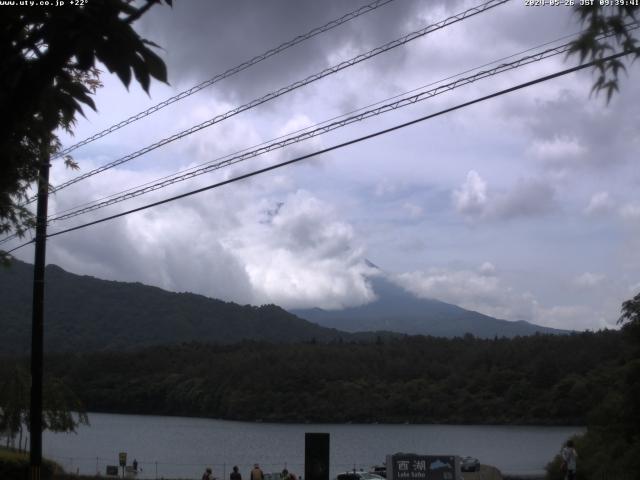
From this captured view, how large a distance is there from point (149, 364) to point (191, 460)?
5499 cm

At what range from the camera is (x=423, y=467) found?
20562 mm

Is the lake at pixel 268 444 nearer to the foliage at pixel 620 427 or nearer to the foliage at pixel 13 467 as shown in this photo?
the foliage at pixel 620 427

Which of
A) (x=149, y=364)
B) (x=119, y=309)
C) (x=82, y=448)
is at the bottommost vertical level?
(x=82, y=448)

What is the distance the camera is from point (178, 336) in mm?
190750

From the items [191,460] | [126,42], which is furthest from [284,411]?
[126,42]

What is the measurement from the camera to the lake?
64062mm

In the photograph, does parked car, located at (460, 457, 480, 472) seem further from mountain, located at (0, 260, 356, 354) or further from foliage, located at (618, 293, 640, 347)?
mountain, located at (0, 260, 356, 354)

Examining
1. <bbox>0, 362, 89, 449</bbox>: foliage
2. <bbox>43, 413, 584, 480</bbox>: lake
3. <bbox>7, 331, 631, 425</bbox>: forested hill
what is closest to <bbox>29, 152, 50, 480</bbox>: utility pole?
<bbox>0, 362, 89, 449</bbox>: foliage

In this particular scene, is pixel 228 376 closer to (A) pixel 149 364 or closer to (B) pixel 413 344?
(A) pixel 149 364

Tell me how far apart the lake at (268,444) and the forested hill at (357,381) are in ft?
13.3

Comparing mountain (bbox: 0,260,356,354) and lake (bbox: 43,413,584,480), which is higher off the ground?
mountain (bbox: 0,260,356,354)

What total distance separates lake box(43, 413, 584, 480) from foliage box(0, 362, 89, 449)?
20895 millimetres

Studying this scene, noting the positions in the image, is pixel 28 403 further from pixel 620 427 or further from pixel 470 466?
pixel 620 427

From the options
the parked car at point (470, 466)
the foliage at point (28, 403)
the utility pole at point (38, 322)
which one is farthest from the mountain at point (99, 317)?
the utility pole at point (38, 322)
